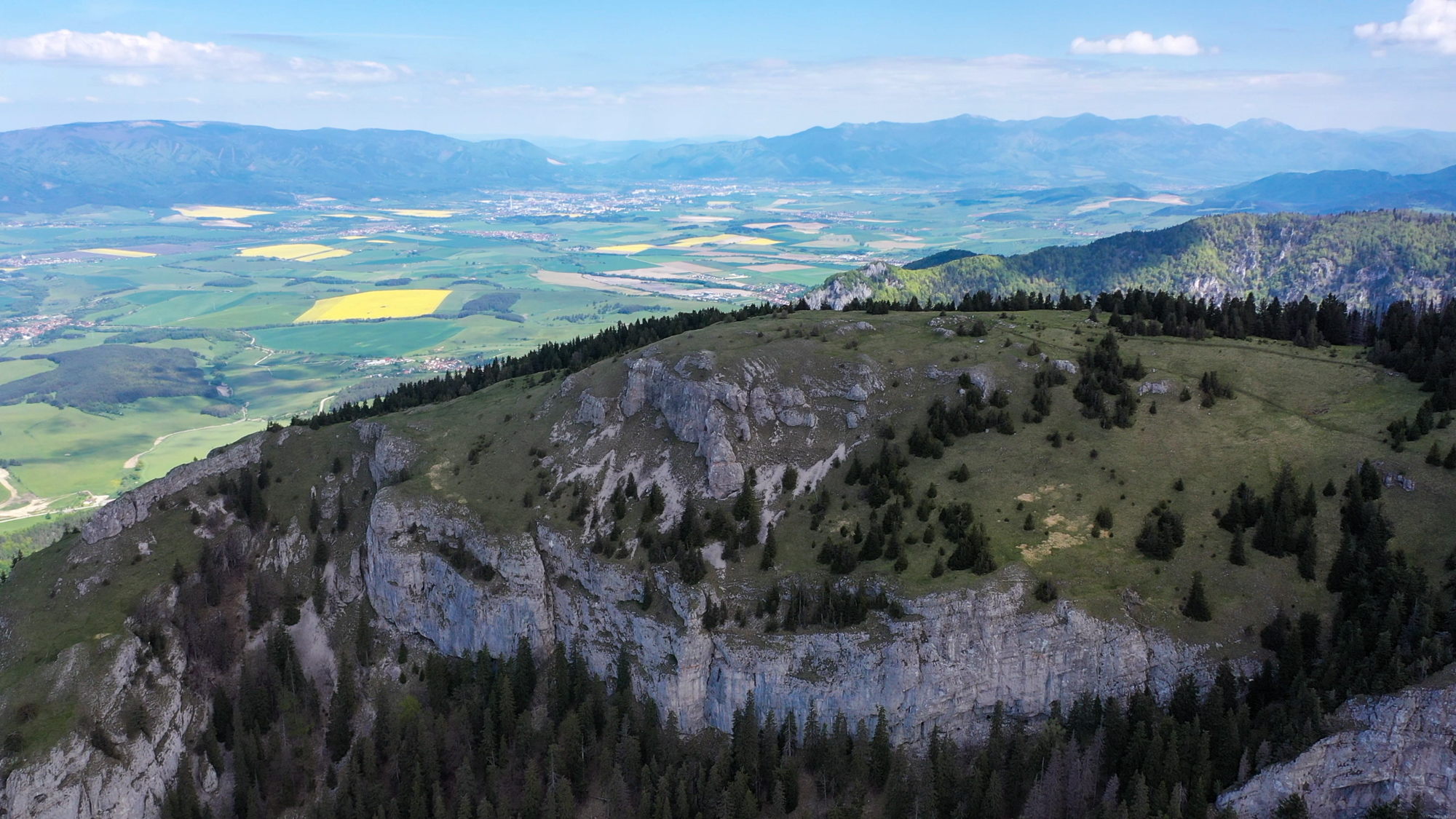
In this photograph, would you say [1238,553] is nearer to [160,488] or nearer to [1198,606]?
[1198,606]

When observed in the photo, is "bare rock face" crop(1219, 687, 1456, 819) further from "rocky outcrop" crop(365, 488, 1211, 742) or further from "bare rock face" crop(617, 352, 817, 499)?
"bare rock face" crop(617, 352, 817, 499)

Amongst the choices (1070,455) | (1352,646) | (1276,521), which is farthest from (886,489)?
(1352,646)

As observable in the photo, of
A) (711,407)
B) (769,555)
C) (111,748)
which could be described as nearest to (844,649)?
(769,555)

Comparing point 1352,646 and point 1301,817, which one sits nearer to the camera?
point 1301,817

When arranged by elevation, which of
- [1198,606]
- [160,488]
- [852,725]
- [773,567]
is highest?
[1198,606]

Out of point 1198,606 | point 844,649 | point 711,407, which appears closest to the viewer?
point 1198,606

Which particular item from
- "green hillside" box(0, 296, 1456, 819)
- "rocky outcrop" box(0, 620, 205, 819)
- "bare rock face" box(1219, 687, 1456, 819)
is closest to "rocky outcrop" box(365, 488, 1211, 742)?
"green hillside" box(0, 296, 1456, 819)

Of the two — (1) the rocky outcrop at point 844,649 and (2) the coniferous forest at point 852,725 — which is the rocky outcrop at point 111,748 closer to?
(2) the coniferous forest at point 852,725

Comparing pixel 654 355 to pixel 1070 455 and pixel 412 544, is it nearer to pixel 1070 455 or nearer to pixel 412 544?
pixel 412 544
